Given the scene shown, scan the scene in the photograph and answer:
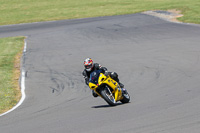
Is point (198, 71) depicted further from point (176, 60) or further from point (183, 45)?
point (183, 45)

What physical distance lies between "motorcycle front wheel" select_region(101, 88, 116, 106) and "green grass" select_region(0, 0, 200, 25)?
2974 centimetres

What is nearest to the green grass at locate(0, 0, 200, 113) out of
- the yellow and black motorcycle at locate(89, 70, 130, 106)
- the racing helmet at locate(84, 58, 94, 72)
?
the racing helmet at locate(84, 58, 94, 72)

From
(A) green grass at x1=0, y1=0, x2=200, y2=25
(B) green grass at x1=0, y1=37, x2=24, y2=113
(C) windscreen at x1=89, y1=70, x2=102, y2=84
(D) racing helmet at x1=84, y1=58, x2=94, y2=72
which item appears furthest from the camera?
(A) green grass at x1=0, y1=0, x2=200, y2=25

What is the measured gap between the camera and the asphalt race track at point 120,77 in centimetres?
929

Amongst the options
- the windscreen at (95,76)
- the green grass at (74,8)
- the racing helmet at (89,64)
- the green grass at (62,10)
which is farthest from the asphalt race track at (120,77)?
the green grass at (74,8)

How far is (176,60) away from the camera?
802 inches

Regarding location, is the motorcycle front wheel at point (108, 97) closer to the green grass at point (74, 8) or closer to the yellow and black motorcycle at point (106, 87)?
the yellow and black motorcycle at point (106, 87)

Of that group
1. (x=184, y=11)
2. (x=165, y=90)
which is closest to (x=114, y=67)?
(x=165, y=90)

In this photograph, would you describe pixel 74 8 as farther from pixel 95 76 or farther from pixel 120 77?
pixel 95 76

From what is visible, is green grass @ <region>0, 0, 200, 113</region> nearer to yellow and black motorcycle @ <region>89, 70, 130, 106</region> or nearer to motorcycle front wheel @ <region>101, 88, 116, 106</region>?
yellow and black motorcycle @ <region>89, 70, 130, 106</region>

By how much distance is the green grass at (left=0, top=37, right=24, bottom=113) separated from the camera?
14.7 meters

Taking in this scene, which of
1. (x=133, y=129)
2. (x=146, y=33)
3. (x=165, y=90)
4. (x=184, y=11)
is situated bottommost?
(x=133, y=129)

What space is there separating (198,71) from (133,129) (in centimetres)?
977

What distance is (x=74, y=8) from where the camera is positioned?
183 feet
